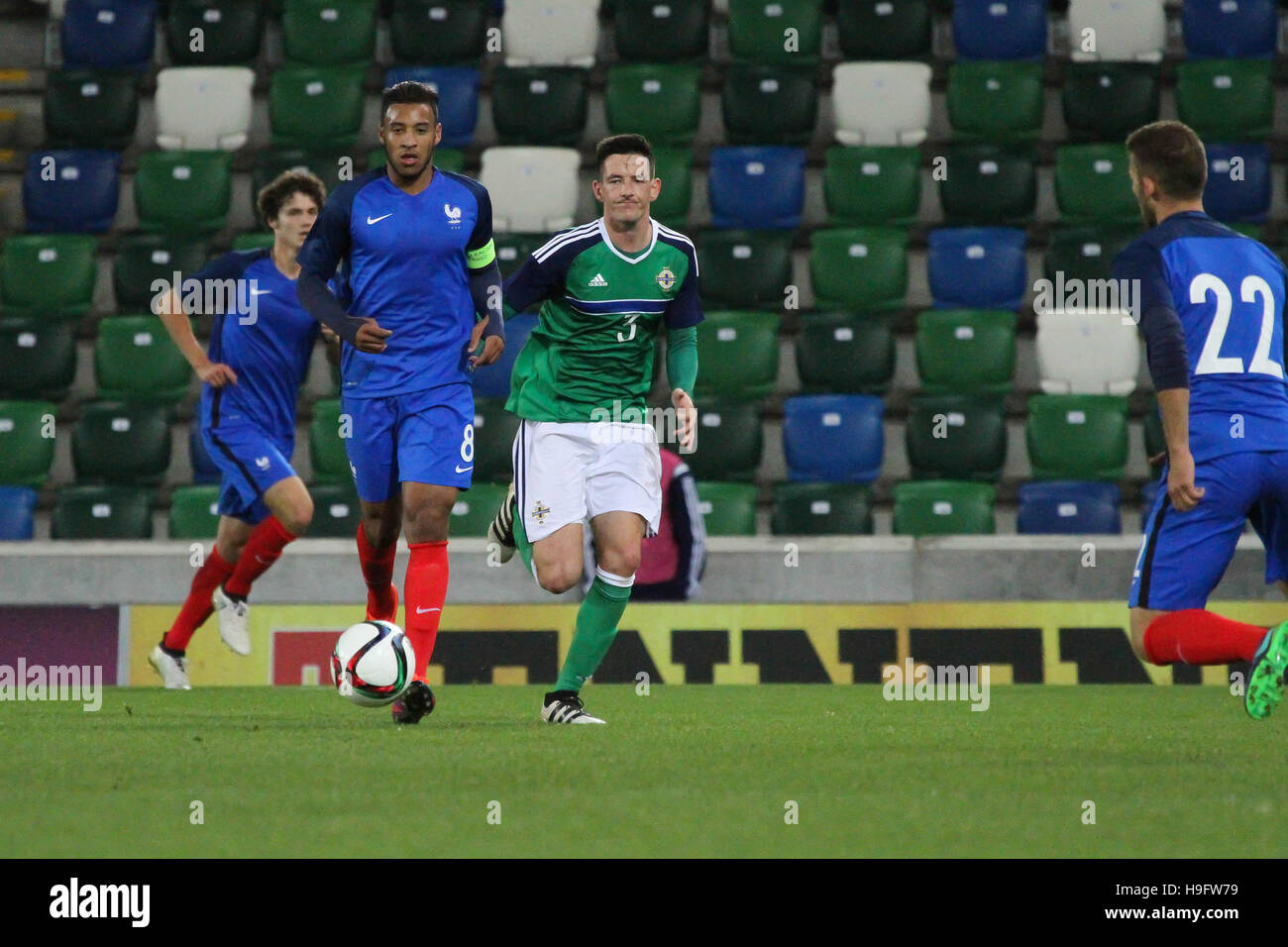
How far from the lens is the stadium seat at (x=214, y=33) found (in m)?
13.8

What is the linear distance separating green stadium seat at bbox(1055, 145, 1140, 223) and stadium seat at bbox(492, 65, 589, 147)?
132 inches

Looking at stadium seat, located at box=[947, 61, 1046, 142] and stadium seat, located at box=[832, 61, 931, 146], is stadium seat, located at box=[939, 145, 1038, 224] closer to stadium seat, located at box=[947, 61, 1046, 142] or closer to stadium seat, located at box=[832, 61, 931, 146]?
stadium seat, located at box=[947, 61, 1046, 142]

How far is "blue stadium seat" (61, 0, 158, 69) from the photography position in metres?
13.8

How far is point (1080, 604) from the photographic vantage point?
9883mm

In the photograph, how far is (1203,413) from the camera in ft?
17.0

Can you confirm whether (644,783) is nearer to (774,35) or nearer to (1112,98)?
(1112,98)

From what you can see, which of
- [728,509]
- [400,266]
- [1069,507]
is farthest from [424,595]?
[1069,507]

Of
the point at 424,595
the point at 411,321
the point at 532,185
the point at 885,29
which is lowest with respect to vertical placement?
the point at 424,595

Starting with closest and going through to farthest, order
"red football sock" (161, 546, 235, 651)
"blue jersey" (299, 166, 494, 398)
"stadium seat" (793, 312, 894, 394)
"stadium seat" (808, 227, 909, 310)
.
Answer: "blue jersey" (299, 166, 494, 398)
"red football sock" (161, 546, 235, 651)
"stadium seat" (793, 312, 894, 394)
"stadium seat" (808, 227, 909, 310)

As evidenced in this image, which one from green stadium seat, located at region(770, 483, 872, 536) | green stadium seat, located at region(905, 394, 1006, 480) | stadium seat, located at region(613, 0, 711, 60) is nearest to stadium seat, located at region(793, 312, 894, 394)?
green stadium seat, located at region(905, 394, 1006, 480)

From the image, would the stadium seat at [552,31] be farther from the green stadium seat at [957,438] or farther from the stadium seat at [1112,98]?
the green stadium seat at [957,438]

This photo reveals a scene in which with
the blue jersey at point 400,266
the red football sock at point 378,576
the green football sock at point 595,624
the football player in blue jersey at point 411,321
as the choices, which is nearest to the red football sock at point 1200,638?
the green football sock at point 595,624

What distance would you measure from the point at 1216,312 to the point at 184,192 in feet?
29.9

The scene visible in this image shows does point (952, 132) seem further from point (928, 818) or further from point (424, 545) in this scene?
point (928, 818)
